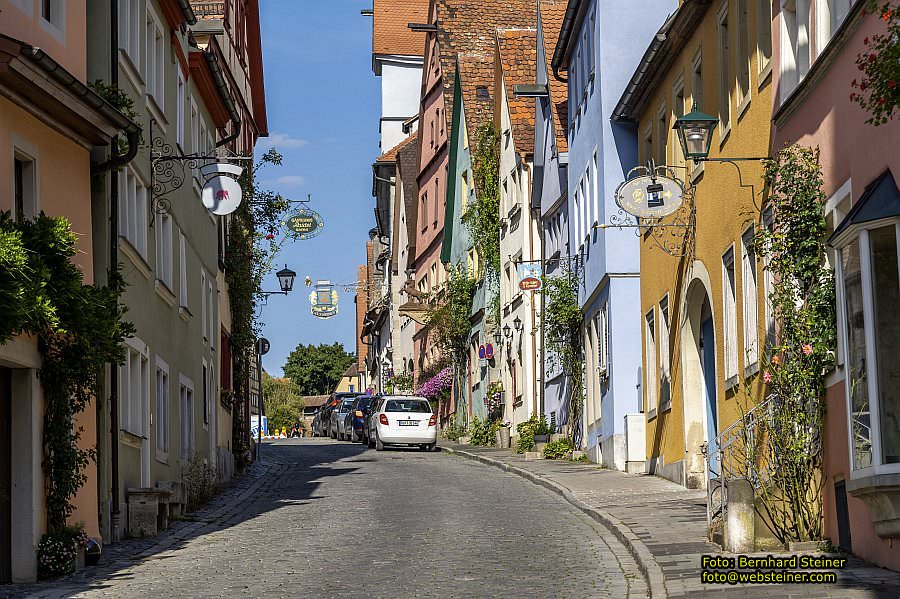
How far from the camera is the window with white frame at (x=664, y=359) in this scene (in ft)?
74.6

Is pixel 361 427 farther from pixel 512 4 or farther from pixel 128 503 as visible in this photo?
pixel 128 503

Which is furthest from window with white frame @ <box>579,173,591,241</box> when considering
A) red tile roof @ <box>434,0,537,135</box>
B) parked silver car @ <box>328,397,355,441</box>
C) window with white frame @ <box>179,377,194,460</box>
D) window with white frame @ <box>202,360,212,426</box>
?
parked silver car @ <box>328,397,355,441</box>

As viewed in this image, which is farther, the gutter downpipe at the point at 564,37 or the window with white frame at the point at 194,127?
the gutter downpipe at the point at 564,37

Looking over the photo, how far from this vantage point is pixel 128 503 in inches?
694

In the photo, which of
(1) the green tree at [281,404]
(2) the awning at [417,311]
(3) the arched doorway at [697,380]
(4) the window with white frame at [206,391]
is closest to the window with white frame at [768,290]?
(3) the arched doorway at [697,380]

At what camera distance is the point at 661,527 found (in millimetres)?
15938

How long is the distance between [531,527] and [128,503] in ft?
16.5

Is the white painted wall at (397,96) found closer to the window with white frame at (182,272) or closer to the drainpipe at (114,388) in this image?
the window with white frame at (182,272)

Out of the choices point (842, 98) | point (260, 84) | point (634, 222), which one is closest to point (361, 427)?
point (260, 84)

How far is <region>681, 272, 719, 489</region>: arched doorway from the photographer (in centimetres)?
2073

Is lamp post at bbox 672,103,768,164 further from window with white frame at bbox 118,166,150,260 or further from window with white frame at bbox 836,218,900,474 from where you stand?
window with white frame at bbox 118,166,150,260

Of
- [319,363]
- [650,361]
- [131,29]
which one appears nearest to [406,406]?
[650,361]

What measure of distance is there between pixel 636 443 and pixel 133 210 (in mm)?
10580

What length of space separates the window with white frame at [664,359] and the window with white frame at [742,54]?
5.99 m
